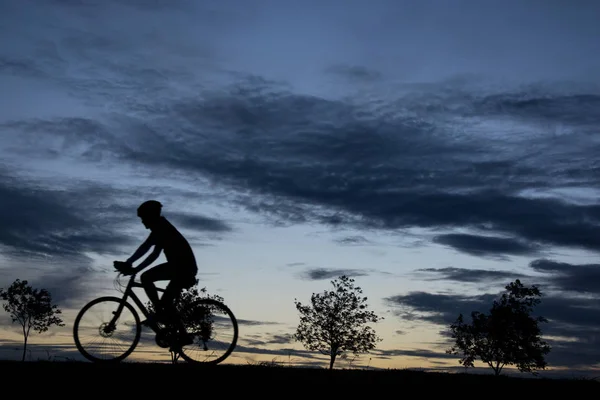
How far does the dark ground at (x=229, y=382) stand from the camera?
1081 cm

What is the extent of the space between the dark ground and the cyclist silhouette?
128cm

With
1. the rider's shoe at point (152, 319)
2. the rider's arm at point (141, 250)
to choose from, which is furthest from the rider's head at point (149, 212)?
the rider's shoe at point (152, 319)

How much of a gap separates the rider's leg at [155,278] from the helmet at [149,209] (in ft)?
3.63

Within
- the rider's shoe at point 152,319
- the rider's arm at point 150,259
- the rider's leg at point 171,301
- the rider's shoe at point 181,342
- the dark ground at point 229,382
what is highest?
the rider's arm at point 150,259

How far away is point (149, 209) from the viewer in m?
13.3

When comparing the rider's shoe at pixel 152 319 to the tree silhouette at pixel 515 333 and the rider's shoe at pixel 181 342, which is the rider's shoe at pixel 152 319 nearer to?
the rider's shoe at pixel 181 342

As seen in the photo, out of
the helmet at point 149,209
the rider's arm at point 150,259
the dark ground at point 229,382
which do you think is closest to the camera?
the dark ground at point 229,382

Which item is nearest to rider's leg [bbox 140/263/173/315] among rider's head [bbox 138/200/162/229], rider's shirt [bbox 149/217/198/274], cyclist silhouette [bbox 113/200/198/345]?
cyclist silhouette [bbox 113/200/198/345]

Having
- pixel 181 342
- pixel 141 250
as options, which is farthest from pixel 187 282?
pixel 181 342

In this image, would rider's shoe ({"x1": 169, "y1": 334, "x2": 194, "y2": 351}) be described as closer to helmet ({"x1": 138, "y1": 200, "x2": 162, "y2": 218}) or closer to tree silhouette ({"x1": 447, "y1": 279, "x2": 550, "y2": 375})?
helmet ({"x1": 138, "y1": 200, "x2": 162, "y2": 218})

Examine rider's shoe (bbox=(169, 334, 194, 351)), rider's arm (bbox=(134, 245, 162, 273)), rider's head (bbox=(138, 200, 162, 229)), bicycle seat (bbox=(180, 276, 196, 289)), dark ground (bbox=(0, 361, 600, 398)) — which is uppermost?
rider's head (bbox=(138, 200, 162, 229))

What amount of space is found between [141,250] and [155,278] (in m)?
0.65

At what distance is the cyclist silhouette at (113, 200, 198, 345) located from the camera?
13.4 m

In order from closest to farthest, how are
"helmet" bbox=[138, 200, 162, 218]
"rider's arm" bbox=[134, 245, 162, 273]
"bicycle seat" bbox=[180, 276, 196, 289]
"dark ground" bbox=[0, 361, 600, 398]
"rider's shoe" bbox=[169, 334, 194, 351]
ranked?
"dark ground" bbox=[0, 361, 600, 398] < "helmet" bbox=[138, 200, 162, 218] < "rider's arm" bbox=[134, 245, 162, 273] < "bicycle seat" bbox=[180, 276, 196, 289] < "rider's shoe" bbox=[169, 334, 194, 351]
